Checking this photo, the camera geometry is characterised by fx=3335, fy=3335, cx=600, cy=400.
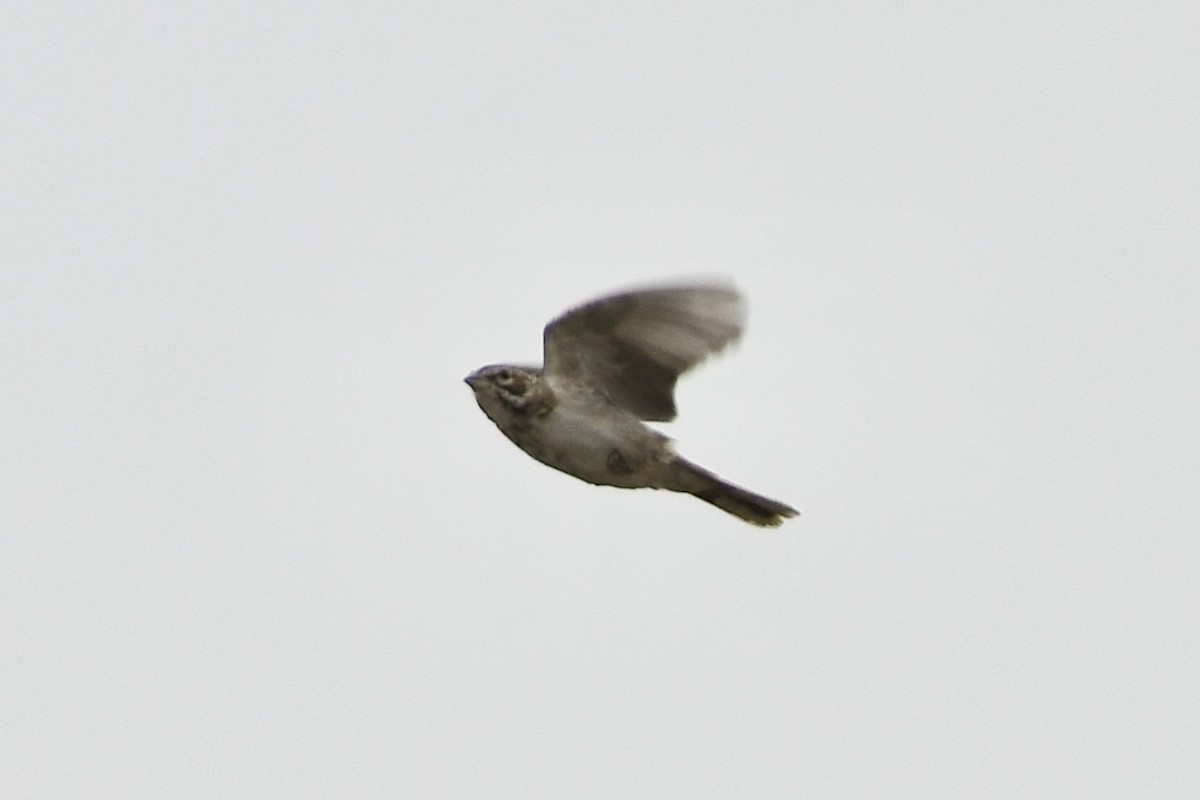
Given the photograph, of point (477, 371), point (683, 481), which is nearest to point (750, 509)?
point (683, 481)

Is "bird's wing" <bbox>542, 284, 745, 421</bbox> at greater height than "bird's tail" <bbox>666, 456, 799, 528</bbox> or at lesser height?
greater

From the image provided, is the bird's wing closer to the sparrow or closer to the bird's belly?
the sparrow

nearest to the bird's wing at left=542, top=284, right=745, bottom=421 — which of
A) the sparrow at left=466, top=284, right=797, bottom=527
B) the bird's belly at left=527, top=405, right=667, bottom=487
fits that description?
the sparrow at left=466, top=284, right=797, bottom=527

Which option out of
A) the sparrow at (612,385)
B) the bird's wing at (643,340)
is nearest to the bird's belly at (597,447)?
the sparrow at (612,385)

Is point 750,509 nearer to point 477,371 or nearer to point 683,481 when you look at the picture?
point 683,481

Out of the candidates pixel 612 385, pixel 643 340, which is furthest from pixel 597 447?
→ pixel 643 340
